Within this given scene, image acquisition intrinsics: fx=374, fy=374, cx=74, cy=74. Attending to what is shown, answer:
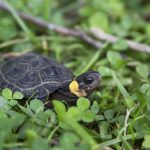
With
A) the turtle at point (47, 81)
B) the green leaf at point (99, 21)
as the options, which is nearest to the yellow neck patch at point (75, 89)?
the turtle at point (47, 81)

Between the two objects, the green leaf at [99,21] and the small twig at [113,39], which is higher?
the green leaf at [99,21]

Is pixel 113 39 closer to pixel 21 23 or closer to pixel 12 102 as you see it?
pixel 21 23

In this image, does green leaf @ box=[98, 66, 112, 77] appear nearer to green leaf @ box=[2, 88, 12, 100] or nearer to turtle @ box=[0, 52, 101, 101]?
turtle @ box=[0, 52, 101, 101]

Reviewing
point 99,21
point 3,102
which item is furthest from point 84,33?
point 3,102

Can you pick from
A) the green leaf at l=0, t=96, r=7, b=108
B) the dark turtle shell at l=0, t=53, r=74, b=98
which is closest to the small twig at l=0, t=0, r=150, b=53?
the dark turtle shell at l=0, t=53, r=74, b=98

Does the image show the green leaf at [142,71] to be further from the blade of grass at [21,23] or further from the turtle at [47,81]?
the blade of grass at [21,23]

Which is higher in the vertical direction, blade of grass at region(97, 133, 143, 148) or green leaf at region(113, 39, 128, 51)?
green leaf at region(113, 39, 128, 51)
